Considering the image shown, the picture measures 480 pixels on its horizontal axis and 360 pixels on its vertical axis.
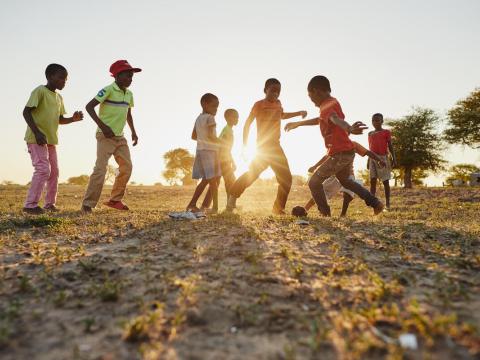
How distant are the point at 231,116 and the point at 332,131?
3077mm

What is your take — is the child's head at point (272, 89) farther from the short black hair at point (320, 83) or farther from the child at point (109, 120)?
the child at point (109, 120)

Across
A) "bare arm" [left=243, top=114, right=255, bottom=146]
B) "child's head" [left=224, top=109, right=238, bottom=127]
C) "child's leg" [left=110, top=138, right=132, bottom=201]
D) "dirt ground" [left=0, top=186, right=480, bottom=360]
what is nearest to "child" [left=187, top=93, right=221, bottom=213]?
"bare arm" [left=243, top=114, right=255, bottom=146]

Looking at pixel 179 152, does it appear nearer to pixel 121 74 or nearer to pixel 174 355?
pixel 121 74

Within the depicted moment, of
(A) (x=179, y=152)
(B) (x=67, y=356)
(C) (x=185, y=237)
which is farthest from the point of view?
(A) (x=179, y=152)

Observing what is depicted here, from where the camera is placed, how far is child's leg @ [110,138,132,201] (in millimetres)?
7453

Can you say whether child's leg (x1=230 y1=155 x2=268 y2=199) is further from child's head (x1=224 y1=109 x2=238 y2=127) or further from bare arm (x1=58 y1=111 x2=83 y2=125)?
bare arm (x1=58 y1=111 x2=83 y2=125)

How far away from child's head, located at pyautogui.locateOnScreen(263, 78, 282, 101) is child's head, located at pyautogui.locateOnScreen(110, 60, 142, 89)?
8.35 ft

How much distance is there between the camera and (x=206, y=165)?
297 inches

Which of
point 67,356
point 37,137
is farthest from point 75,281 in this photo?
point 37,137

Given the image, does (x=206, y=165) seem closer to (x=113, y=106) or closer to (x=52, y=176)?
(x=113, y=106)

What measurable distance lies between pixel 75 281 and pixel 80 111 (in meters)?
5.24

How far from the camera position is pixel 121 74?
711cm

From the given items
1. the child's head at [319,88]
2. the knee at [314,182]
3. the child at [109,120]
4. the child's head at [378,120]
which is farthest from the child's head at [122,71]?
the child's head at [378,120]

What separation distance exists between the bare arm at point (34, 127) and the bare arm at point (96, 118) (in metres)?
0.90
